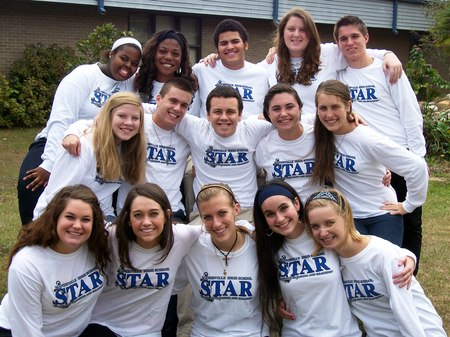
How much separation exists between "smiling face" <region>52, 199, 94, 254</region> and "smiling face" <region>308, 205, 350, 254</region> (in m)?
1.43

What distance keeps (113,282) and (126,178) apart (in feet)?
2.79

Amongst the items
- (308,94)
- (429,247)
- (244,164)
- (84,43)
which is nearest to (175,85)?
(244,164)

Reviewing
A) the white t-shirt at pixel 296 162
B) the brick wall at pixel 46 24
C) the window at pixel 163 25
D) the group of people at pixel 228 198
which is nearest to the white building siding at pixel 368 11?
the window at pixel 163 25

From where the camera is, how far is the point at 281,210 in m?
4.07

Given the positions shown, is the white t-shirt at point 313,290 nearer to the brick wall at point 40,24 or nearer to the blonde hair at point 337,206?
the blonde hair at point 337,206

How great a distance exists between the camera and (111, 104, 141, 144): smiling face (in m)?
4.50

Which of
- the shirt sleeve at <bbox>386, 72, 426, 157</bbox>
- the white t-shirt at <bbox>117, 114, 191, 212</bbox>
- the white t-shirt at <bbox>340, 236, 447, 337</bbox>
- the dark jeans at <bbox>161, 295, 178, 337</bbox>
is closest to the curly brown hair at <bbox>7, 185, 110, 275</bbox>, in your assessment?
the dark jeans at <bbox>161, 295, 178, 337</bbox>

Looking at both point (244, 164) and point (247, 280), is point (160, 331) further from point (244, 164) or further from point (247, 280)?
point (244, 164)

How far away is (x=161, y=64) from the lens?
5.42 meters

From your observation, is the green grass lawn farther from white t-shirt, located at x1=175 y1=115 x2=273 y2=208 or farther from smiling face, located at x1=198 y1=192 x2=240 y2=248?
smiling face, located at x1=198 y1=192 x2=240 y2=248

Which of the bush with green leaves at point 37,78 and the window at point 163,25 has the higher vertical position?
the window at point 163,25

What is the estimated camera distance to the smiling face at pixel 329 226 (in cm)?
393

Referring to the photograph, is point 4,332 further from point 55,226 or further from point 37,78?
point 37,78

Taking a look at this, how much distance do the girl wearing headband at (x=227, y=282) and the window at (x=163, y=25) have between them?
50.6 feet
